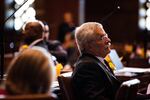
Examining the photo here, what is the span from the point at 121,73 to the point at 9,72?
2465mm

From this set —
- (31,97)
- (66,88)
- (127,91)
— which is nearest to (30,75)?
(31,97)

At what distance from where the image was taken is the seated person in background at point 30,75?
2.49m

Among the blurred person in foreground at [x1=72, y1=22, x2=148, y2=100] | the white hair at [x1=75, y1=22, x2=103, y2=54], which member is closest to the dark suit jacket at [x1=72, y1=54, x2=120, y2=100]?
the blurred person in foreground at [x1=72, y1=22, x2=148, y2=100]

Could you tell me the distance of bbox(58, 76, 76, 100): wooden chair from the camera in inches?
153

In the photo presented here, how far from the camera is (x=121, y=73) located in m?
4.86

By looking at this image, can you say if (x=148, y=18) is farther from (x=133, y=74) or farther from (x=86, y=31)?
(x=86, y=31)

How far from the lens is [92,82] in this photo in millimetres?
3766

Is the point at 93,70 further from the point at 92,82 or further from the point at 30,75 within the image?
the point at 30,75

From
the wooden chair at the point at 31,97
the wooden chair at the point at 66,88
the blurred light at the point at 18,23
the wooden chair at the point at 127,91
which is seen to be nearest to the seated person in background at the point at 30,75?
the wooden chair at the point at 31,97

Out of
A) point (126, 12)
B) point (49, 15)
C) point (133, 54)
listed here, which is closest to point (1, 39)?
point (133, 54)

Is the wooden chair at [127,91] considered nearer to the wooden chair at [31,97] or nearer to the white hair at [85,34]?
the white hair at [85,34]

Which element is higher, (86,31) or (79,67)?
(86,31)

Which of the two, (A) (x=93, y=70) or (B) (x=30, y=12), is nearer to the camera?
(A) (x=93, y=70)

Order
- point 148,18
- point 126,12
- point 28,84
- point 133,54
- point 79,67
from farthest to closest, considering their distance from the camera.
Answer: point 126,12
point 133,54
point 148,18
point 79,67
point 28,84
